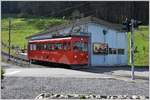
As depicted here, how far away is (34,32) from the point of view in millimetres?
80000

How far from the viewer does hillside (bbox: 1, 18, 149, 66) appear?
50362mm

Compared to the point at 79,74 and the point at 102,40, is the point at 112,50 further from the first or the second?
the point at 79,74

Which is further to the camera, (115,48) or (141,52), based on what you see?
(141,52)

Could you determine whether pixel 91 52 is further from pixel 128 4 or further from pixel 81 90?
pixel 128 4

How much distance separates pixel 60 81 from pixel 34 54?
18477 millimetres

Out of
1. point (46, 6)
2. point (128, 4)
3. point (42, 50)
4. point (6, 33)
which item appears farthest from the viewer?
point (46, 6)

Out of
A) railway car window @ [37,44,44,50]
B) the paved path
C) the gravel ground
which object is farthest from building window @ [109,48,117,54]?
the gravel ground

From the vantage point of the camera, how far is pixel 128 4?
72.4 m

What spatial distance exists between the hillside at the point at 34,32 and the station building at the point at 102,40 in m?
3.29

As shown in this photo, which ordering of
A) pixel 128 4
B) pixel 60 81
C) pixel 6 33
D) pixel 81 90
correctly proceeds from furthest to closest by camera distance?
pixel 6 33
pixel 128 4
pixel 60 81
pixel 81 90

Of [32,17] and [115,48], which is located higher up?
[32,17]

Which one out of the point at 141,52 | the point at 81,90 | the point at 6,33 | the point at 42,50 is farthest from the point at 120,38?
the point at 6,33

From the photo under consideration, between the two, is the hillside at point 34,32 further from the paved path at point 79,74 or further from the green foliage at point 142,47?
the paved path at point 79,74

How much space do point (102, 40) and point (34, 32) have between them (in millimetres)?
42433
